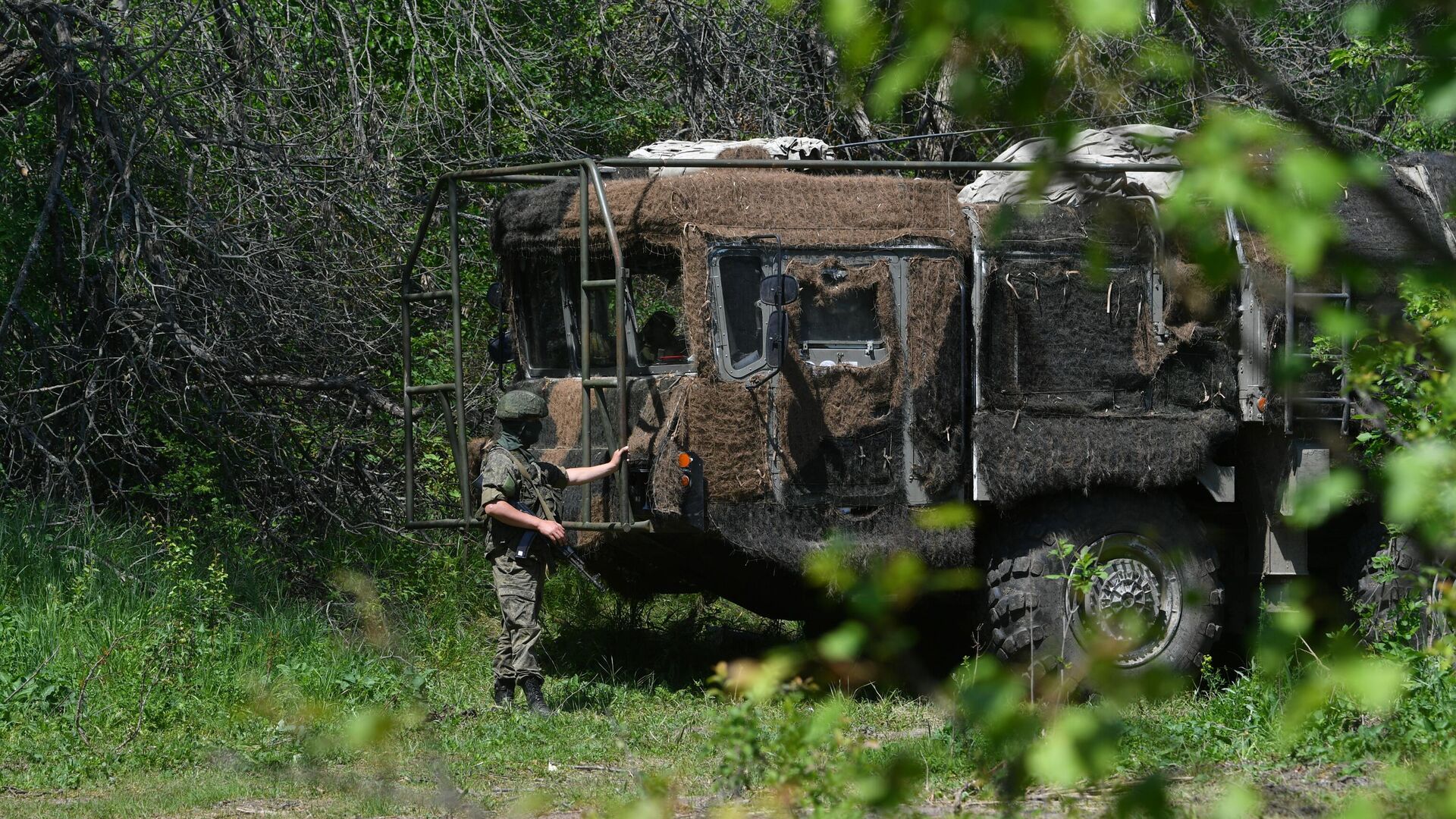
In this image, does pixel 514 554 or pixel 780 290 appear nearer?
pixel 780 290

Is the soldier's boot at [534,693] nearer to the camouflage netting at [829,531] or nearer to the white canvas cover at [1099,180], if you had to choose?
the camouflage netting at [829,531]

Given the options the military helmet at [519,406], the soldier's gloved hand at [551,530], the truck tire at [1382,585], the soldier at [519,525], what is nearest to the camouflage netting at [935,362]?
the soldier at [519,525]

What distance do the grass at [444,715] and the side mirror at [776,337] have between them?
1598mm

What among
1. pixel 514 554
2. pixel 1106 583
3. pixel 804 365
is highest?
pixel 804 365

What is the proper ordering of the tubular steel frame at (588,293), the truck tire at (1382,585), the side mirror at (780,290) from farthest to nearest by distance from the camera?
the tubular steel frame at (588,293) < the side mirror at (780,290) < the truck tire at (1382,585)

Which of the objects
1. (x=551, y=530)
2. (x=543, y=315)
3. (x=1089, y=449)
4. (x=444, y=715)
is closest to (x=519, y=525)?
(x=551, y=530)

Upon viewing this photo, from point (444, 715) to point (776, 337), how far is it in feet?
8.49

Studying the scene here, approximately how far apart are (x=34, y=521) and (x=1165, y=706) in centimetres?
665

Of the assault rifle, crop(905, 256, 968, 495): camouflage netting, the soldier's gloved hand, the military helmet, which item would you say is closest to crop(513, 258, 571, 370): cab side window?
the military helmet

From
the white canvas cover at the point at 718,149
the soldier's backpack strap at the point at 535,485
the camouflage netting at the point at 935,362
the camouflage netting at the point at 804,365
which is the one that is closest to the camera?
the camouflage netting at the point at 804,365

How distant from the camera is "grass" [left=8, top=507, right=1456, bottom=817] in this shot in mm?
5430

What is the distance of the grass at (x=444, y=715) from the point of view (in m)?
5.43

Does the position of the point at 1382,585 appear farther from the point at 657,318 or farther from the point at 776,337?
the point at 657,318

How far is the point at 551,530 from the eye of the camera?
26.6 feet
